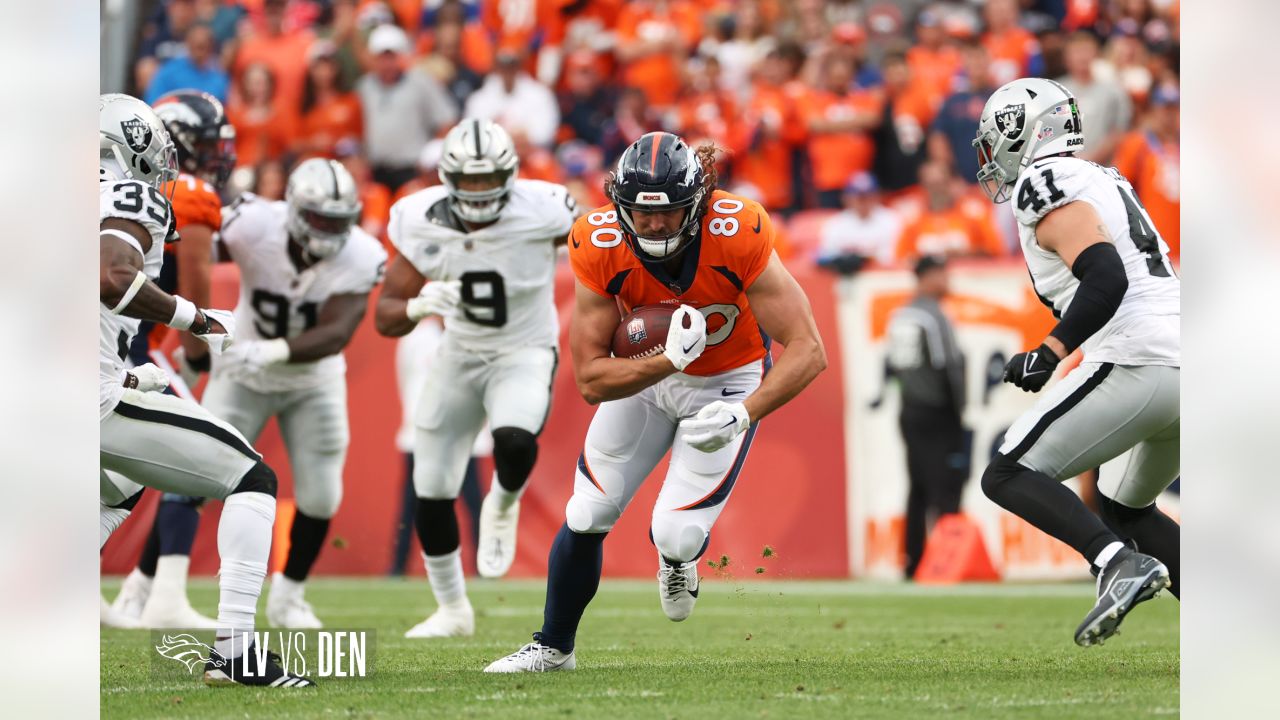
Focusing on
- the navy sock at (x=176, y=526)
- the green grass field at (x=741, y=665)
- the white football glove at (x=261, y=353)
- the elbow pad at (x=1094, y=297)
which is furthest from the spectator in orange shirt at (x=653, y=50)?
the elbow pad at (x=1094, y=297)

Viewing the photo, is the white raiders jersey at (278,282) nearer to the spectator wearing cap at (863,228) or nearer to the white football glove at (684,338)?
the white football glove at (684,338)

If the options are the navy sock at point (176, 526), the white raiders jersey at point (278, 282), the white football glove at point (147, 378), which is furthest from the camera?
the navy sock at point (176, 526)

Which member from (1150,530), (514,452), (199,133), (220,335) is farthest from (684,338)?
(199,133)

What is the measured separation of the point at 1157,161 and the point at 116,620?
7.04 metres

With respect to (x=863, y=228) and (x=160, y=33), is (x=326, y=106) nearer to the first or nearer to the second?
(x=160, y=33)

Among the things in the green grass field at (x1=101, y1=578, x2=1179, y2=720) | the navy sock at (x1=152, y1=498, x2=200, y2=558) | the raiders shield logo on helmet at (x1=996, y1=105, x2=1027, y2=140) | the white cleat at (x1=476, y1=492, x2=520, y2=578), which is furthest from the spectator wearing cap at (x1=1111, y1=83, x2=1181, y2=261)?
the navy sock at (x1=152, y1=498, x2=200, y2=558)

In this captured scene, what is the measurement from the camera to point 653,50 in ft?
39.1

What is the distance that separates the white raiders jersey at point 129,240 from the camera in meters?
4.48

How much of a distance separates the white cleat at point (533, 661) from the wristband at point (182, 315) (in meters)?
1.43

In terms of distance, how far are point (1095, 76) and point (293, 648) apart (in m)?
7.57

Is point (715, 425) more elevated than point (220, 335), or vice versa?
point (220, 335)

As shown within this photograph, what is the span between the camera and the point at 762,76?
11562 mm
